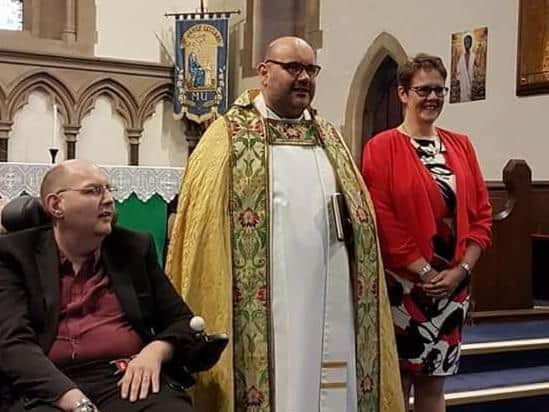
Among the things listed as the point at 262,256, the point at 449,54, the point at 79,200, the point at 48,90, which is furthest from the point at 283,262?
the point at 449,54

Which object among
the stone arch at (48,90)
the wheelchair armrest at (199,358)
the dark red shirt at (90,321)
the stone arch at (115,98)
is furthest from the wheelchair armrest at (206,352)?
the stone arch at (115,98)

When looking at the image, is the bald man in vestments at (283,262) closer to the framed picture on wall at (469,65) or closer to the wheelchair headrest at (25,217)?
the wheelchair headrest at (25,217)

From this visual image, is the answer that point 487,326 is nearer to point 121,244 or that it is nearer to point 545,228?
point 545,228

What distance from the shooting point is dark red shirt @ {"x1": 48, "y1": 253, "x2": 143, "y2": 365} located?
2234 millimetres

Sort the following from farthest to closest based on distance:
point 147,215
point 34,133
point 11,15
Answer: point 11,15 → point 34,133 → point 147,215

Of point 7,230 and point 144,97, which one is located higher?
point 144,97

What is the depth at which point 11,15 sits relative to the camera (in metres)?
7.79

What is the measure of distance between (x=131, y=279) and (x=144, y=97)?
5.09 meters

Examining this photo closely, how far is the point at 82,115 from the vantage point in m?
7.02

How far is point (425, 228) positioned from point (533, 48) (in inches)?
176

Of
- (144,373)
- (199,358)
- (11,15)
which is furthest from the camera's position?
(11,15)

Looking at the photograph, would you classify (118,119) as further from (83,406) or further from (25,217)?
(83,406)

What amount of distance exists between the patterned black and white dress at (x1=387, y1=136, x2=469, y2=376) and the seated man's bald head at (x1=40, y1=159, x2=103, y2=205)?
103 cm

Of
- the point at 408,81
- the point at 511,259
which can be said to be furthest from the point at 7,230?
the point at 511,259
